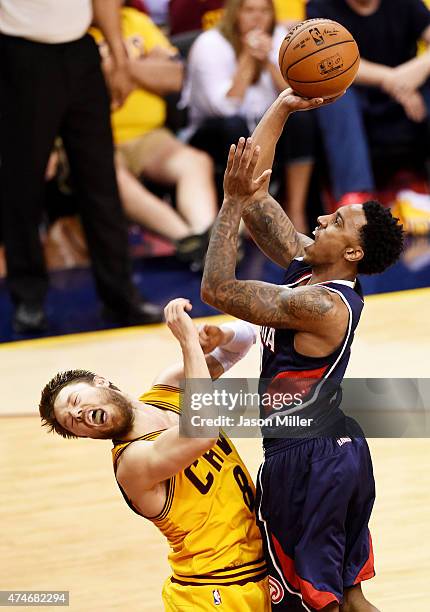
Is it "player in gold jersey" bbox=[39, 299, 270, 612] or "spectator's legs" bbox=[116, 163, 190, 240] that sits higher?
"player in gold jersey" bbox=[39, 299, 270, 612]

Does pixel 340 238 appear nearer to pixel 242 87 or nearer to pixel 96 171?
pixel 96 171

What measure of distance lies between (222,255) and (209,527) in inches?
33.2

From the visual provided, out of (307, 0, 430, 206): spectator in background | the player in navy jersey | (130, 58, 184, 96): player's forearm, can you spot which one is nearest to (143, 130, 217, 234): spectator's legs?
(130, 58, 184, 96): player's forearm

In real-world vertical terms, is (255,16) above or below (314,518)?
below

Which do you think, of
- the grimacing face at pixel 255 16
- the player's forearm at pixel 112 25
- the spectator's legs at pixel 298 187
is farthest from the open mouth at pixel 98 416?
the grimacing face at pixel 255 16

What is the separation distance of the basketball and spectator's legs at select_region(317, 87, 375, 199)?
12.9 ft

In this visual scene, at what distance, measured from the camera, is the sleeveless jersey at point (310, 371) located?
353 cm

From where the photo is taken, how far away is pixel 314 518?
3.54 meters

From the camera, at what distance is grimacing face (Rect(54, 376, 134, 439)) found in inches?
138

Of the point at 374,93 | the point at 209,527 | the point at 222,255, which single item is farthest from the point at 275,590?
the point at 374,93

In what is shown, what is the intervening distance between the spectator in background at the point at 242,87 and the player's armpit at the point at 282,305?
4.61m

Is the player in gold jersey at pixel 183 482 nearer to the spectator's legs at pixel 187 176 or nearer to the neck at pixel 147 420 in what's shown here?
the neck at pixel 147 420

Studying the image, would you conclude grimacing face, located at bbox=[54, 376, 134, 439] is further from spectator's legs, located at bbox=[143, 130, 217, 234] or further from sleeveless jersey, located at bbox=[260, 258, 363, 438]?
spectator's legs, located at bbox=[143, 130, 217, 234]

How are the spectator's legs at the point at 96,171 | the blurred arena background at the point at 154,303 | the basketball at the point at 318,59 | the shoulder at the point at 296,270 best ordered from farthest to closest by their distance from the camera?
1. the spectator's legs at the point at 96,171
2. the blurred arena background at the point at 154,303
3. the basketball at the point at 318,59
4. the shoulder at the point at 296,270
